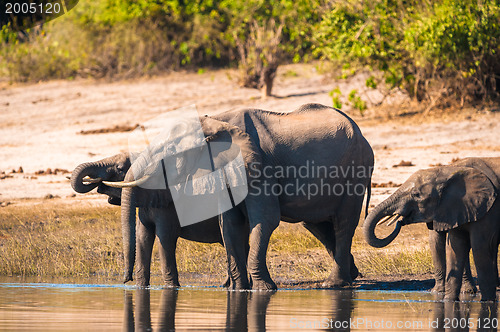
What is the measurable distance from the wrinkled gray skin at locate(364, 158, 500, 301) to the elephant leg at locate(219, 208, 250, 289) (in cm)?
168

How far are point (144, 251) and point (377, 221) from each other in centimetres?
269

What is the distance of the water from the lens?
25.5 feet

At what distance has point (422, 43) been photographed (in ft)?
57.4

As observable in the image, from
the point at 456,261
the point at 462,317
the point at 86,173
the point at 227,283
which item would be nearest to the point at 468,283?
the point at 456,261

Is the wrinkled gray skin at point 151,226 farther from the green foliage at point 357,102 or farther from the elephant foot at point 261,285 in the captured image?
the green foliage at point 357,102

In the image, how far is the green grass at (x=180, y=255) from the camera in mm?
11398

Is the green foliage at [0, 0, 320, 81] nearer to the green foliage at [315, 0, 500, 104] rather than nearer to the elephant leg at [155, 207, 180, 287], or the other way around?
the green foliage at [315, 0, 500, 104]

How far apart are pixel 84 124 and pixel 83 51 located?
4.47 m

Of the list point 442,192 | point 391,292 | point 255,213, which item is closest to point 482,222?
point 442,192

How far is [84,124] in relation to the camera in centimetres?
2009

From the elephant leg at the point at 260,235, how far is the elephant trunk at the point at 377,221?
137 centimetres

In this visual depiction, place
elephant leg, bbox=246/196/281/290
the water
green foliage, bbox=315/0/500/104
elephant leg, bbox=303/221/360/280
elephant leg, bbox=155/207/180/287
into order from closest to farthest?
the water < elephant leg, bbox=246/196/281/290 < elephant leg, bbox=155/207/180/287 < elephant leg, bbox=303/221/360/280 < green foliage, bbox=315/0/500/104

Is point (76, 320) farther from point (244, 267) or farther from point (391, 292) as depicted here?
point (391, 292)

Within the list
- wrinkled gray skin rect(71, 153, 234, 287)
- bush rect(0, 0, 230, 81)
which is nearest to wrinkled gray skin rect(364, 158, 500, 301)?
wrinkled gray skin rect(71, 153, 234, 287)
